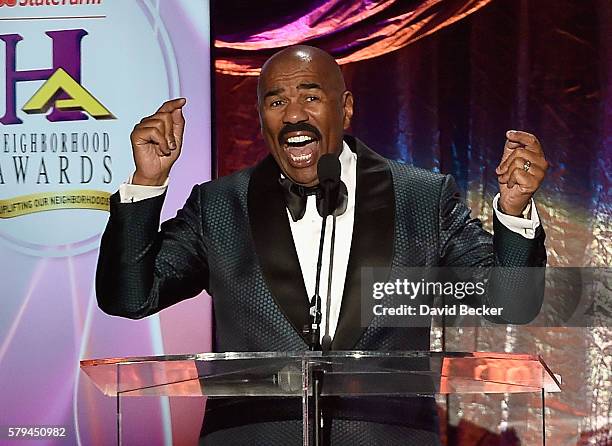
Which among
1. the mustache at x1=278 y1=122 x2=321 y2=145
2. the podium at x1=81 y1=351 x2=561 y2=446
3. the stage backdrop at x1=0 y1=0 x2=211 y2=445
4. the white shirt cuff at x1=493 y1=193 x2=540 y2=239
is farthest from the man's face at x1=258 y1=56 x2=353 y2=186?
the stage backdrop at x1=0 y1=0 x2=211 y2=445

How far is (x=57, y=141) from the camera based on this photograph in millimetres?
3588

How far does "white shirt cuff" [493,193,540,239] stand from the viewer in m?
2.23

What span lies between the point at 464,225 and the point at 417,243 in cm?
12

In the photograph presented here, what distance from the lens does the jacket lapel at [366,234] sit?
236 cm

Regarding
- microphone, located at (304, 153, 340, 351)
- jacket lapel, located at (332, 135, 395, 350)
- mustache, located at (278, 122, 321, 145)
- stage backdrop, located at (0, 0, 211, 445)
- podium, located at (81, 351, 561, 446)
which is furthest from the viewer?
stage backdrop, located at (0, 0, 211, 445)

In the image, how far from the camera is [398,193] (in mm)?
2592

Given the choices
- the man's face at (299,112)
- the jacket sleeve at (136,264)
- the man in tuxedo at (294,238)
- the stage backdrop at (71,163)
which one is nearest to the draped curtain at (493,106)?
the stage backdrop at (71,163)

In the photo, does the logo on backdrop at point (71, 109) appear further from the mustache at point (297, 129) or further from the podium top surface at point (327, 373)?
the podium top surface at point (327, 373)

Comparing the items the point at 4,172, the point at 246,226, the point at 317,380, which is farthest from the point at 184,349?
the point at 317,380

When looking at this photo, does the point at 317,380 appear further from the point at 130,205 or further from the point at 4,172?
the point at 4,172

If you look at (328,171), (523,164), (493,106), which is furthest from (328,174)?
(493,106)

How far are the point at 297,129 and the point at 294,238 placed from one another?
0.81 ft

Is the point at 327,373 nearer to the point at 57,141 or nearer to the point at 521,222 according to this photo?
the point at 521,222

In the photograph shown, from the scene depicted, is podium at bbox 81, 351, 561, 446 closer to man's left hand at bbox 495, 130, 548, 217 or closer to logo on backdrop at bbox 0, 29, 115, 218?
man's left hand at bbox 495, 130, 548, 217
